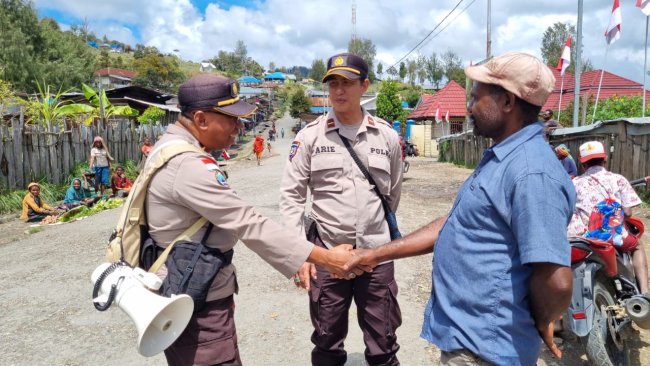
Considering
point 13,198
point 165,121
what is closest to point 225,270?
point 13,198

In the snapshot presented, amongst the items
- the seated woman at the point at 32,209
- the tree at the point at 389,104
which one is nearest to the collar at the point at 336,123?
the seated woman at the point at 32,209

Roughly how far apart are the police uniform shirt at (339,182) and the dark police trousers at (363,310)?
19 cm

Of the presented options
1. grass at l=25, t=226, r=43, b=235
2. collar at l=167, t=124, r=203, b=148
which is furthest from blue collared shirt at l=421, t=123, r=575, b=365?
grass at l=25, t=226, r=43, b=235

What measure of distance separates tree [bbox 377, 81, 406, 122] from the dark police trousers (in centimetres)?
3519

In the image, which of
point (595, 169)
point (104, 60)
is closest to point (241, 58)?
point (104, 60)

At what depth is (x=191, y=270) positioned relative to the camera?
6.50 feet

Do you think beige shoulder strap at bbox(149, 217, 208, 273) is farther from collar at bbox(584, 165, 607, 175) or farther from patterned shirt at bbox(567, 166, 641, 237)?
collar at bbox(584, 165, 607, 175)

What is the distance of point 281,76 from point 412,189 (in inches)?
4356

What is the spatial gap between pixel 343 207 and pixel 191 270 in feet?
3.58

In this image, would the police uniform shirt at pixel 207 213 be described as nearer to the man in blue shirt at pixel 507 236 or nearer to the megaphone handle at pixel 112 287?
the megaphone handle at pixel 112 287

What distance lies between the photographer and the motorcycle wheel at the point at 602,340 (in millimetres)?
3068

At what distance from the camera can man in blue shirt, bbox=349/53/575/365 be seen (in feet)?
4.95

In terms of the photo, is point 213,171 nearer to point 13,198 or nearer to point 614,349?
point 614,349

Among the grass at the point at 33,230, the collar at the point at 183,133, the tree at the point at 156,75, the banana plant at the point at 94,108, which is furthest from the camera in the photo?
the tree at the point at 156,75
